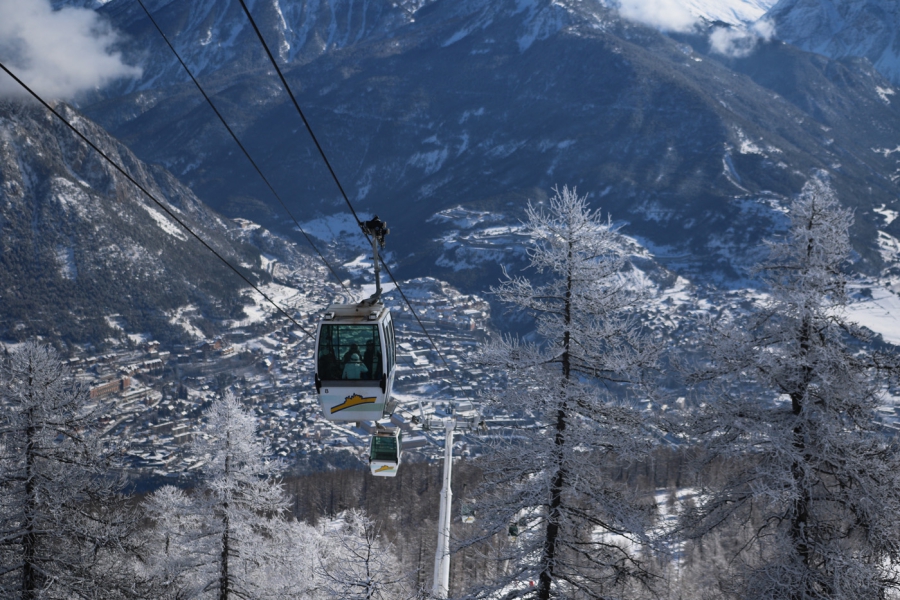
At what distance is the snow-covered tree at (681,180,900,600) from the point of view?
46.8 feet

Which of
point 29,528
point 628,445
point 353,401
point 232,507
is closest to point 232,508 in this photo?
point 232,507

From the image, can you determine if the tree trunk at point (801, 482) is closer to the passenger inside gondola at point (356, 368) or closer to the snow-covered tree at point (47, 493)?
the passenger inside gondola at point (356, 368)

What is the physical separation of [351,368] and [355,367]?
109 mm

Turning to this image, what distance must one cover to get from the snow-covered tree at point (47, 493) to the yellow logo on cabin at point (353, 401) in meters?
5.97

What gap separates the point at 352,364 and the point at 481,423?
722cm

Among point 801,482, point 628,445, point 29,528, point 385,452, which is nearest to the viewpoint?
point 801,482

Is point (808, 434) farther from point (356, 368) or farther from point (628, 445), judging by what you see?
point (356, 368)

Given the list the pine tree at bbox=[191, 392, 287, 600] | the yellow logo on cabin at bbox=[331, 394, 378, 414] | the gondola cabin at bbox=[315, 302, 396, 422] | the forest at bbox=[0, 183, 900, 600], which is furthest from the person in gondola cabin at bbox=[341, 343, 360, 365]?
the pine tree at bbox=[191, 392, 287, 600]

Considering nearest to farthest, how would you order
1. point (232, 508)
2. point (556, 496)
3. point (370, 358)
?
point (556, 496)
point (370, 358)
point (232, 508)

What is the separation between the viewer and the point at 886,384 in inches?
589

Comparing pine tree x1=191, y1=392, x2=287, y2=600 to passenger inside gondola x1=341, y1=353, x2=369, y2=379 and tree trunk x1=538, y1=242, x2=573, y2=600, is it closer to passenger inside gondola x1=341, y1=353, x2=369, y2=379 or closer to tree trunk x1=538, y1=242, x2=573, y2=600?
passenger inside gondola x1=341, y1=353, x2=369, y2=379

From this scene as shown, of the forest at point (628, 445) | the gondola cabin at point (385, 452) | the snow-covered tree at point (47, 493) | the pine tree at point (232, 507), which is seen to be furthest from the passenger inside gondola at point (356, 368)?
the gondola cabin at point (385, 452)

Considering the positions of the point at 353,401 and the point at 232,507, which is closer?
the point at 353,401

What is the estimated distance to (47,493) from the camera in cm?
1714
